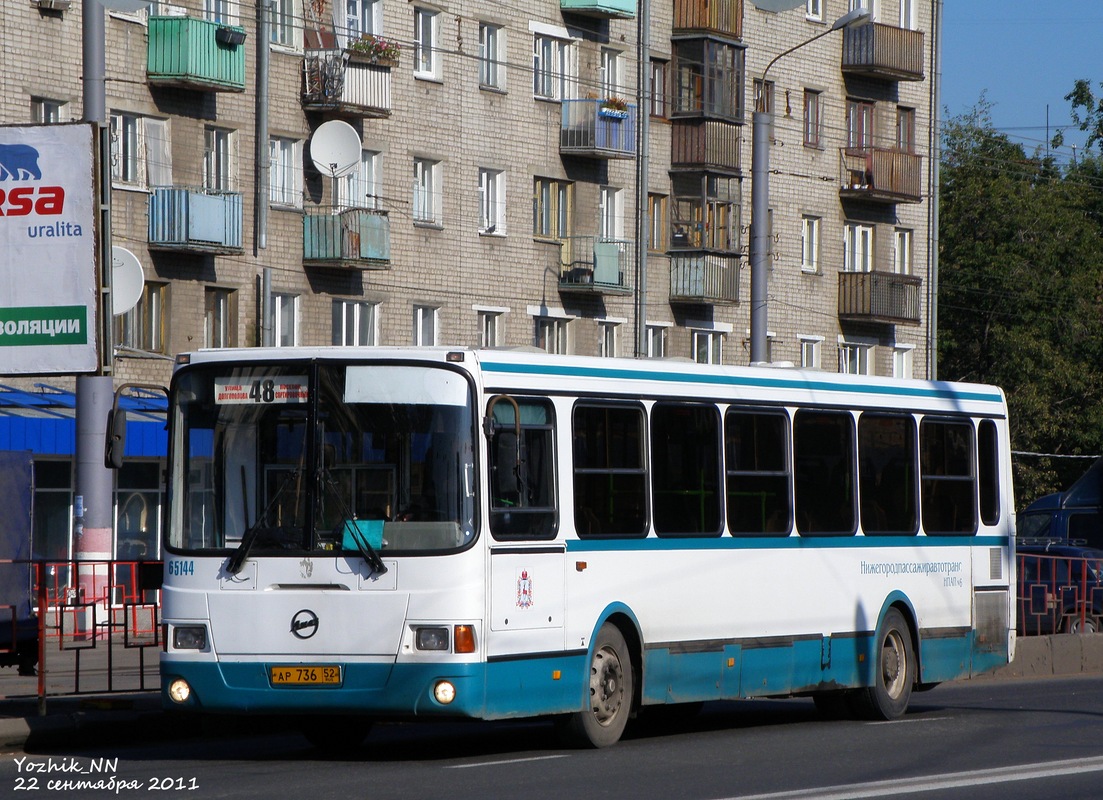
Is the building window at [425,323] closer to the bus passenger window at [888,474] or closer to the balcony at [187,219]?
the balcony at [187,219]

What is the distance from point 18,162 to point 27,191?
25 cm

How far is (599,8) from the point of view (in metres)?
43.2

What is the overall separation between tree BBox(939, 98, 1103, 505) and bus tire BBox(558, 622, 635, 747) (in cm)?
5168

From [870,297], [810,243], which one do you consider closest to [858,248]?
[870,297]

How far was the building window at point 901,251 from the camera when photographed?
174 feet

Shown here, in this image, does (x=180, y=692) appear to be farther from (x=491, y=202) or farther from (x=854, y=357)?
(x=854, y=357)

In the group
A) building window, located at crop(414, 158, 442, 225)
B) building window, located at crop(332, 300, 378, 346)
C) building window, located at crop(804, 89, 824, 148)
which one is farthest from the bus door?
building window, located at crop(804, 89, 824, 148)

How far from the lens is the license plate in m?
12.6

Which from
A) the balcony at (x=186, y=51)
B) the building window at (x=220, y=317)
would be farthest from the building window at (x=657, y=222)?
the balcony at (x=186, y=51)

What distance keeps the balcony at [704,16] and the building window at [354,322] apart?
1086cm

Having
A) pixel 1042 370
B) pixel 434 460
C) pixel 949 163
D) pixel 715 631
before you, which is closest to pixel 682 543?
pixel 715 631

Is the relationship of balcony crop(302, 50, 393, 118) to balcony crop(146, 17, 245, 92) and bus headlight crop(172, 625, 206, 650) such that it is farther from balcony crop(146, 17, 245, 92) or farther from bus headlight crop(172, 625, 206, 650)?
bus headlight crop(172, 625, 206, 650)

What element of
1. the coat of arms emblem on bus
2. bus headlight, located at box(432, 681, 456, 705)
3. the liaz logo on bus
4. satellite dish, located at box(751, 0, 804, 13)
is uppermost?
satellite dish, located at box(751, 0, 804, 13)

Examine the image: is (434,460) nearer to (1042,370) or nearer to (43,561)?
(43,561)
